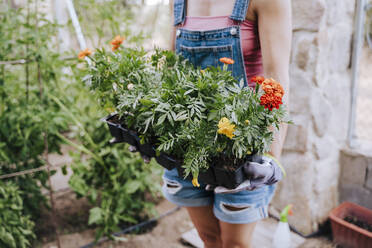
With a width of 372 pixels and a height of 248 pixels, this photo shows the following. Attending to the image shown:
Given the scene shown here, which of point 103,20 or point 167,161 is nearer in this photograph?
point 167,161

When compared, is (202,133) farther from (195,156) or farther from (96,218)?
(96,218)

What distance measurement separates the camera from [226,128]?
2.44 feet

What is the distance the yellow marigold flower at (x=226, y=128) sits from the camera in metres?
0.74

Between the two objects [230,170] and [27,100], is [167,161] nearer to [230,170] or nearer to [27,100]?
[230,170]

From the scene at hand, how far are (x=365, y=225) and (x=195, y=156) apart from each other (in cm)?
172

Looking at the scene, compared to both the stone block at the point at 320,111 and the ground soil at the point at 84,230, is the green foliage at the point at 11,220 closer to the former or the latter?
the ground soil at the point at 84,230

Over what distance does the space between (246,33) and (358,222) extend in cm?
166

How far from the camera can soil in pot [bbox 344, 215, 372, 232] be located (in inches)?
77.8

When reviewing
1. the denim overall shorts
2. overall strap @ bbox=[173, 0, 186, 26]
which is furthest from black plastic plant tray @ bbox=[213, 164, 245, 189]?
overall strap @ bbox=[173, 0, 186, 26]

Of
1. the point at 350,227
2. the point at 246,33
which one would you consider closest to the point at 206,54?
the point at 246,33

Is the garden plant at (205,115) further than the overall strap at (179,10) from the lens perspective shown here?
No

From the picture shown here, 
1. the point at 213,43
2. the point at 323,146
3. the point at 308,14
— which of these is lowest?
the point at 323,146

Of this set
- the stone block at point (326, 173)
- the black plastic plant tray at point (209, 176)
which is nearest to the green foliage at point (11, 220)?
the black plastic plant tray at point (209, 176)

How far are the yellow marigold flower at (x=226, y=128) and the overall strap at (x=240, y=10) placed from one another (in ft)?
1.35
